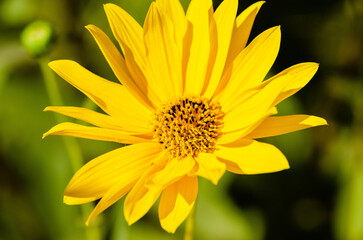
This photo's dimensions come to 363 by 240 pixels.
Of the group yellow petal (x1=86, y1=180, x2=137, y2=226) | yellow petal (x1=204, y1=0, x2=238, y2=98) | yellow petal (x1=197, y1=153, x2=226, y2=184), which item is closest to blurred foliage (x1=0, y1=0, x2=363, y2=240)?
yellow petal (x1=204, y1=0, x2=238, y2=98)

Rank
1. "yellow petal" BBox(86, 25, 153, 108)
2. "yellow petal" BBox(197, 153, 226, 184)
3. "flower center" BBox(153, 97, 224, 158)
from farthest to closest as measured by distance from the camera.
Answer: "flower center" BBox(153, 97, 224, 158) → "yellow petal" BBox(86, 25, 153, 108) → "yellow petal" BBox(197, 153, 226, 184)

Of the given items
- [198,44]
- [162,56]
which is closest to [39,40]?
[162,56]

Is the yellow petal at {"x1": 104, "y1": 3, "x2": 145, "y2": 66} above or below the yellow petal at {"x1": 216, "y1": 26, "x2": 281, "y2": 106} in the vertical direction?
above

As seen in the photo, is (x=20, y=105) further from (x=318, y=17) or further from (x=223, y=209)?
(x=318, y=17)

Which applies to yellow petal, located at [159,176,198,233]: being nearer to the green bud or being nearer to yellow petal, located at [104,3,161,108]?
yellow petal, located at [104,3,161,108]

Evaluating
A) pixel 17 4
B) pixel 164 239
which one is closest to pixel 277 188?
pixel 164 239

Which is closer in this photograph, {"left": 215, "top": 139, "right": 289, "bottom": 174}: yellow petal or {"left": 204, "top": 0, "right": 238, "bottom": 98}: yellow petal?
{"left": 215, "top": 139, "right": 289, "bottom": 174}: yellow petal

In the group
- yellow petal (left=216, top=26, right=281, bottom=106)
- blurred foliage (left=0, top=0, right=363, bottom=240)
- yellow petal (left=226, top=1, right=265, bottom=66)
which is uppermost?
yellow petal (left=226, top=1, right=265, bottom=66)
